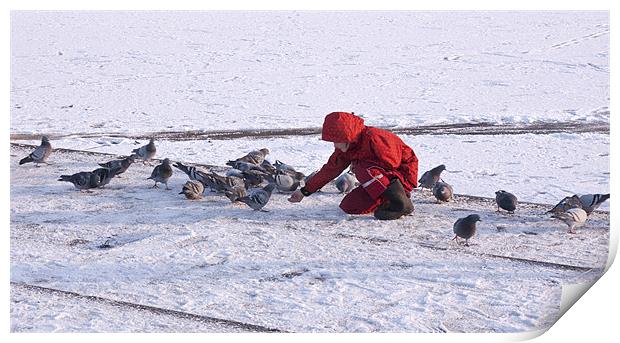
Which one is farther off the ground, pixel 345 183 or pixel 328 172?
pixel 328 172

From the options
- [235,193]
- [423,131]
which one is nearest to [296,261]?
[235,193]

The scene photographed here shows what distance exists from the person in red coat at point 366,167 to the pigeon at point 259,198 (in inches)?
6.4

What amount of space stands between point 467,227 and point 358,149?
100cm

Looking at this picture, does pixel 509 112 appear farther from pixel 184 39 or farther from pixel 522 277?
pixel 184 39

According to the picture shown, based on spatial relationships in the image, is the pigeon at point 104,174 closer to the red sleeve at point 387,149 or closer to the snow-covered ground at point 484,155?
the snow-covered ground at point 484,155

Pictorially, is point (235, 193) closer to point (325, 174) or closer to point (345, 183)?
point (325, 174)

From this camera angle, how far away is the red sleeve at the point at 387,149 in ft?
19.2

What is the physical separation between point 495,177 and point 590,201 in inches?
62.6

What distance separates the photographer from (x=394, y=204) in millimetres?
5875

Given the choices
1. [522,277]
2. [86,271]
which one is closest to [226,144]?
[86,271]

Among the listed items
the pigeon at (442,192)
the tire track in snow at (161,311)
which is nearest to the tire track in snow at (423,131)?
the pigeon at (442,192)

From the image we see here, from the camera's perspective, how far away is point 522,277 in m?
4.88

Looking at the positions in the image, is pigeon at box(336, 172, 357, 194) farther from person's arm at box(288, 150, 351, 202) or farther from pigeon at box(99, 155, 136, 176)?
pigeon at box(99, 155, 136, 176)

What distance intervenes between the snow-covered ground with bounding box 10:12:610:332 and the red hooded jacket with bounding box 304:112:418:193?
0.28 metres
